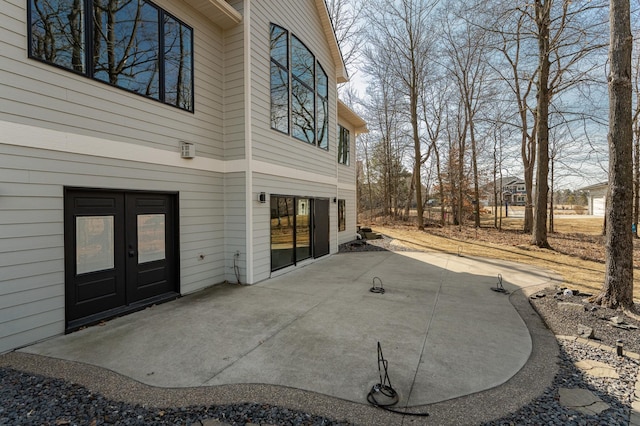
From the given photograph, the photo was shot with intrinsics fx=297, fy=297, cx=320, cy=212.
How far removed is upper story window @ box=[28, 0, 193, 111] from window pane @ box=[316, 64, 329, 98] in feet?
14.4

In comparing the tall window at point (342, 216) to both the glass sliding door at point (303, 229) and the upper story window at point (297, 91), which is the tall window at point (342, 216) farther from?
the glass sliding door at point (303, 229)

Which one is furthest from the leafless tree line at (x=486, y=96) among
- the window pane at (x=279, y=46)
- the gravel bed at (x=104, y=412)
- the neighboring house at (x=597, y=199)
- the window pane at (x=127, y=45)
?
the neighboring house at (x=597, y=199)

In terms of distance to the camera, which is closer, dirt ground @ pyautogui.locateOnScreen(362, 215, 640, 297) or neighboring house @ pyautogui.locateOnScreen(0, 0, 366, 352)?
neighboring house @ pyautogui.locateOnScreen(0, 0, 366, 352)

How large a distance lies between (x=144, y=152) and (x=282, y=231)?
356 cm

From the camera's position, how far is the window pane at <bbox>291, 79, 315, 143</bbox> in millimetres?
7930

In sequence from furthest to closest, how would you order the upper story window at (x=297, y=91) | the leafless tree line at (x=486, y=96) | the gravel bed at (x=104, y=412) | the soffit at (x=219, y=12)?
the leafless tree line at (x=486, y=96), the upper story window at (x=297, y=91), the soffit at (x=219, y=12), the gravel bed at (x=104, y=412)

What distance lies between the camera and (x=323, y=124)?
969cm

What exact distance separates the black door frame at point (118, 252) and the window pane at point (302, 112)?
153 inches

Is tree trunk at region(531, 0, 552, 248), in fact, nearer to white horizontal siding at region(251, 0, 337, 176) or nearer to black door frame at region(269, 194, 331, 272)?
white horizontal siding at region(251, 0, 337, 176)

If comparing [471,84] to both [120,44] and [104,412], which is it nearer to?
[120,44]

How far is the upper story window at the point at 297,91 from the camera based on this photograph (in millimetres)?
7176

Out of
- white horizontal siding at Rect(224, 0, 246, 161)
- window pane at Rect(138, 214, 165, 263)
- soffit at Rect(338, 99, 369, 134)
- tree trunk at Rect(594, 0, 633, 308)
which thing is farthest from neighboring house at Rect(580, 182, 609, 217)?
window pane at Rect(138, 214, 165, 263)

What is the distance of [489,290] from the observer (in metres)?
6.11

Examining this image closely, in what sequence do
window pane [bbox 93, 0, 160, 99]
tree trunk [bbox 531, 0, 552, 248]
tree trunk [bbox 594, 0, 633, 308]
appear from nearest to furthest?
window pane [bbox 93, 0, 160, 99] < tree trunk [bbox 594, 0, 633, 308] < tree trunk [bbox 531, 0, 552, 248]
